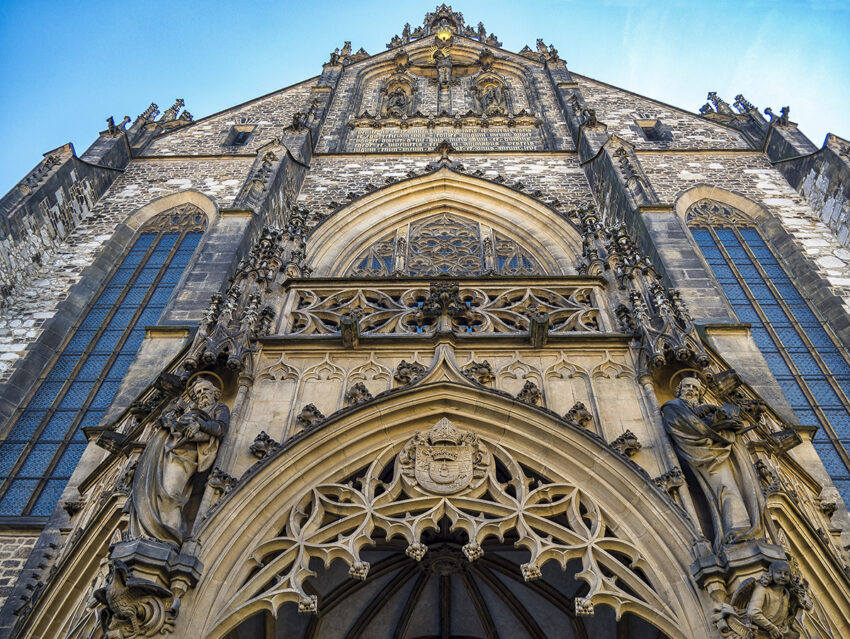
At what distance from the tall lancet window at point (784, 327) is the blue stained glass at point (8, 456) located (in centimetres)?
934

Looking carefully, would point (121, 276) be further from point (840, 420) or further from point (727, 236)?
point (840, 420)

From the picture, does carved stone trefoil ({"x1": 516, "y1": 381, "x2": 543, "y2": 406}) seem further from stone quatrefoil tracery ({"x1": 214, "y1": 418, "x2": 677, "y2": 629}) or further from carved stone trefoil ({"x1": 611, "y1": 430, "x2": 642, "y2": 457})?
carved stone trefoil ({"x1": 611, "y1": 430, "x2": 642, "y2": 457})

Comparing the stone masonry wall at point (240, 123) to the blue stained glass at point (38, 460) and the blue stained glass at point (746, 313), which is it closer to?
the blue stained glass at point (38, 460)

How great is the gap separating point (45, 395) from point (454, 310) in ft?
18.6

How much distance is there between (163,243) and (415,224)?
4.45m

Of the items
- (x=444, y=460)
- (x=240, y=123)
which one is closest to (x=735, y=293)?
(x=444, y=460)

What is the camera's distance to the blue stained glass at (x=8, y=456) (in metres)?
8.23

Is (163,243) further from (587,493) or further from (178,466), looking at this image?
(587,493)

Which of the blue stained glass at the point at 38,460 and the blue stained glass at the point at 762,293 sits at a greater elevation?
the blue stained glass at the point at 762,293

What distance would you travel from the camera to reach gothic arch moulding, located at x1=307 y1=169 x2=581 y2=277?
11195 millimetres

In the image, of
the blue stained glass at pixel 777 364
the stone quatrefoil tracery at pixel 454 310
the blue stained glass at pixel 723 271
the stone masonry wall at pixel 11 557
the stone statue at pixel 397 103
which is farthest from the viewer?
the stone statue at pixel 397 103

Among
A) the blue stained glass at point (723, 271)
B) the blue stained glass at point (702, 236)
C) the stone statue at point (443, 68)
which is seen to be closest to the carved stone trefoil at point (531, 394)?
the blue stained glass at point (723, 271)

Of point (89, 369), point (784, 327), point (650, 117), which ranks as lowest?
point (89, 369)

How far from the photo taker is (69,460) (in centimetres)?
832
